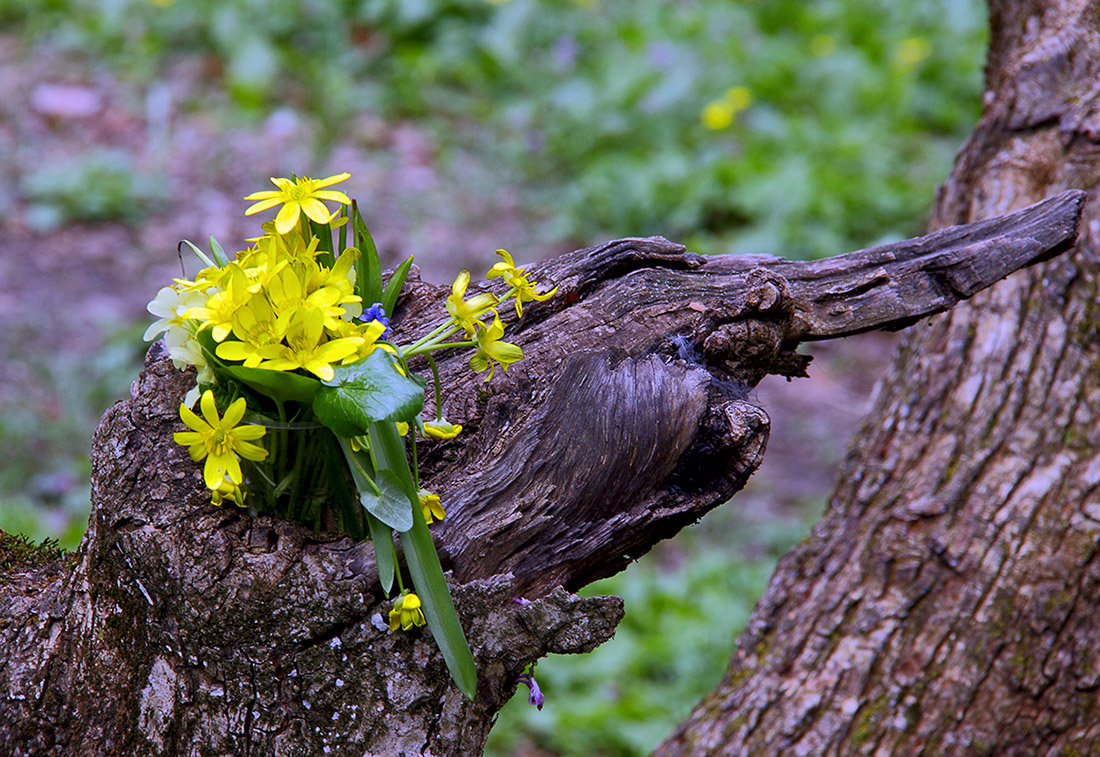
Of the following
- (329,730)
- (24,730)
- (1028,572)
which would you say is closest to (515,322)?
(329,730)

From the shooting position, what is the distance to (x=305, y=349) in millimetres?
1050

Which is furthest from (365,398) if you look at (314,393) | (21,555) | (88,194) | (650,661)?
(88,194)

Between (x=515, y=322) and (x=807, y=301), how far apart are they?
17.4 inches

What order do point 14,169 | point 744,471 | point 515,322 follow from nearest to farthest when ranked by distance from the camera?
point 744,471 < point 515,322 < point 14,169

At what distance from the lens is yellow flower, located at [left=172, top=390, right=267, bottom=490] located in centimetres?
103

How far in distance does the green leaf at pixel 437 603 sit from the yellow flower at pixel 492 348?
0.20 meters

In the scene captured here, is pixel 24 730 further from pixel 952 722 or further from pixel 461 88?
pixel 461 88

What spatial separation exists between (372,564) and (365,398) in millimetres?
213

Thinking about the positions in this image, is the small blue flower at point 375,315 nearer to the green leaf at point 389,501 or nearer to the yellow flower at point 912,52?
the green leaf at point 389,501

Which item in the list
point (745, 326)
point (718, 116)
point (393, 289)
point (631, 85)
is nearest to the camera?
point (393, 289)

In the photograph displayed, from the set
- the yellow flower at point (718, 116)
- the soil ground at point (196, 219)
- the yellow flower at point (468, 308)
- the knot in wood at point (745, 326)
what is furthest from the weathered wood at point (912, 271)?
the yellow flower at point (718, 116)

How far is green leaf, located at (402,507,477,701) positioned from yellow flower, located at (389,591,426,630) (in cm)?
1

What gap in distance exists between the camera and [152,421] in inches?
48.0

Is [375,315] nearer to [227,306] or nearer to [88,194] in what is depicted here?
[227,306]
